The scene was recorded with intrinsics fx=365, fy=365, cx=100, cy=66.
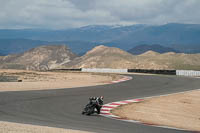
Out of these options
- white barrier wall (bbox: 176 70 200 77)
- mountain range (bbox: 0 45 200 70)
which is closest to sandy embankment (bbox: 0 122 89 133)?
white barrier wall (bbox: 176 70 200 77)

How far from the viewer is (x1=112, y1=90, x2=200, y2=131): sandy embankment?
14305mm

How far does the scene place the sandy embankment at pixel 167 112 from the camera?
14.3 metres

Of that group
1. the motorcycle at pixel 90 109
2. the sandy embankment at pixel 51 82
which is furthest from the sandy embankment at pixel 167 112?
the sandy embankment at pixel 51 82

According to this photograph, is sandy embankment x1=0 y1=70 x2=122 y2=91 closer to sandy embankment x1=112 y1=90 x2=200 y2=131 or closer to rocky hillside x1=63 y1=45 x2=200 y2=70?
sandy embankment x1=112 y1=90 x2=200 y2=131

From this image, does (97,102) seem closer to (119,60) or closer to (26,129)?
(26,129)

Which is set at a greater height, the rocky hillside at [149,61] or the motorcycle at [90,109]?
the rocky hillside at [149,61]

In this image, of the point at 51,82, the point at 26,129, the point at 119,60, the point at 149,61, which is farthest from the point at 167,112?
the point at 119,60

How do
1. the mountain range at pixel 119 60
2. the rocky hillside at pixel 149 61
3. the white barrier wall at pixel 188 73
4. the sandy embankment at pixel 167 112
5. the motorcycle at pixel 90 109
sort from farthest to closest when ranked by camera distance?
the mountain range at pixel 119 60 < the rocky hillside at pixel 149 61 < the white barrier wall at pixel 188 73 < the motorcycle at pixel 90 109 < the sandy embankment at pixel 167 112

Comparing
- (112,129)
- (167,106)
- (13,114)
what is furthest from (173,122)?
(13,114)

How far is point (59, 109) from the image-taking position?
16.1 m

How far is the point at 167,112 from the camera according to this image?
17.1 m

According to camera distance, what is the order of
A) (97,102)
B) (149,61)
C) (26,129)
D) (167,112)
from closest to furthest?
1. (26,129)
2. (97,102)
3. (167,112)
4. (149,61)

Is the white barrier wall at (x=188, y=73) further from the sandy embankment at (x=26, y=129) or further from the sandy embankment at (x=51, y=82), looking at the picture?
the sandy embankment at (x=26, y=129)

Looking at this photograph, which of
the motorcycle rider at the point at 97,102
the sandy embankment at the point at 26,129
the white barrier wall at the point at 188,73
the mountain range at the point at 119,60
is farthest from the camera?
the mountain range at the point at 119,60
